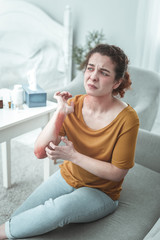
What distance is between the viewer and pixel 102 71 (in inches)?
41.0

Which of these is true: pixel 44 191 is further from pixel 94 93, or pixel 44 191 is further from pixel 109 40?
pixel 109 40

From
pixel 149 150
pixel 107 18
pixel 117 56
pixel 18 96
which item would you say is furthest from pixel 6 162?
pixel 107 18

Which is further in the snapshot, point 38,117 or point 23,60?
point 23,60

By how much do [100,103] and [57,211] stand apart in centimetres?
47

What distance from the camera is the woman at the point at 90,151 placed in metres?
1.00

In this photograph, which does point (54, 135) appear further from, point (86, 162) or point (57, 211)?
point (57, 211)

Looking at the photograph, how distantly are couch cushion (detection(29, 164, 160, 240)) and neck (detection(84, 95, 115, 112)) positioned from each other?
424 mm

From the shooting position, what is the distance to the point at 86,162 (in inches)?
40.8

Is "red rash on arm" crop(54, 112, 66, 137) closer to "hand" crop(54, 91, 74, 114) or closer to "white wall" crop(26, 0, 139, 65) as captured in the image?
"hand" crop(54, 91, 74, 114)

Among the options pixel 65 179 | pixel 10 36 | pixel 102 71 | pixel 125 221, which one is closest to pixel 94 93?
pixel 102 71

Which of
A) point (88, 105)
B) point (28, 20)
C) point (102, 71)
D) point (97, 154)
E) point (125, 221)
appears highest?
point (28, 20)

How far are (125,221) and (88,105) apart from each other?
507 millimetres

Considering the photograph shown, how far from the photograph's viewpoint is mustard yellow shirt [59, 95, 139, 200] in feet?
3.39

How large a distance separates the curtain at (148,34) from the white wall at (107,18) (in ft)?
0.34
